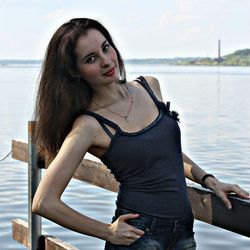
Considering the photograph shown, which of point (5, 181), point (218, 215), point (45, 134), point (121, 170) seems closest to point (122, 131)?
point (121, 170)

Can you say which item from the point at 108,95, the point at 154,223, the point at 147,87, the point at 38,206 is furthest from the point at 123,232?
the point at 147,87

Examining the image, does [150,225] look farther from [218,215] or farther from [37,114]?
[37,114]

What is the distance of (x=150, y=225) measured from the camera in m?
3.45

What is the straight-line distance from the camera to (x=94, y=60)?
351 cm

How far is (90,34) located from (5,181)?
11.6 meters

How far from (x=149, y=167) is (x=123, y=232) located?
31 centimetres

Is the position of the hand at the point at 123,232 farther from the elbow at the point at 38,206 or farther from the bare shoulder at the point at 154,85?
the bare shoulder at the point at 154,85

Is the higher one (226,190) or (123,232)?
(226,190)

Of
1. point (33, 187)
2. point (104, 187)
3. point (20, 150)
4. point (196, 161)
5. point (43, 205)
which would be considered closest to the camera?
point (43, 205)

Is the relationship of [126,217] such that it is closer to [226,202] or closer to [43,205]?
[43,205]

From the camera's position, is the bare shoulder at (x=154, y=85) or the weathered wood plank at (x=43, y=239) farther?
the weathered wood plank at (x=43, y=239)

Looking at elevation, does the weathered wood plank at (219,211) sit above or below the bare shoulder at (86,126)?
below

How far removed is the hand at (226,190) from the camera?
3.51m

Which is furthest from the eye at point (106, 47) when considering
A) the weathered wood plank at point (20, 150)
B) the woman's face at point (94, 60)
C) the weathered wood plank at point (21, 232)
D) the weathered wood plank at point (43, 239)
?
the weathered wood plank at point (21, 232)
